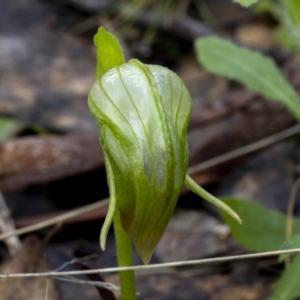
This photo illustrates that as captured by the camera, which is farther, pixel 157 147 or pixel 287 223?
pixel 287 223

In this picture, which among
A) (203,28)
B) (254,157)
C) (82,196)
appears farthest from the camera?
(203,28)

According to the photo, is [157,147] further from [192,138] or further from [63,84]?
[63,84]

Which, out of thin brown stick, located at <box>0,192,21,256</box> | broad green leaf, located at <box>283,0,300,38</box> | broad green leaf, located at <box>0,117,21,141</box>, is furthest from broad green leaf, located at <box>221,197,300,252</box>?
broad green leaf, located at <box>0,117,21,141</box>

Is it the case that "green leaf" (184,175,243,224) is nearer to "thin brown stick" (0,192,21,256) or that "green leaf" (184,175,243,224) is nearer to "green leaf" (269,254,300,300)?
"green leaf" (269,254,300,300)

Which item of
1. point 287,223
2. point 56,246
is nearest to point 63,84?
point 56,246

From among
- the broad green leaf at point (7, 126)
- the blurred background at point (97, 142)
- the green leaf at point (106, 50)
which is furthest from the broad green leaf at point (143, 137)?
the broad green leaf at point (7, 126)
